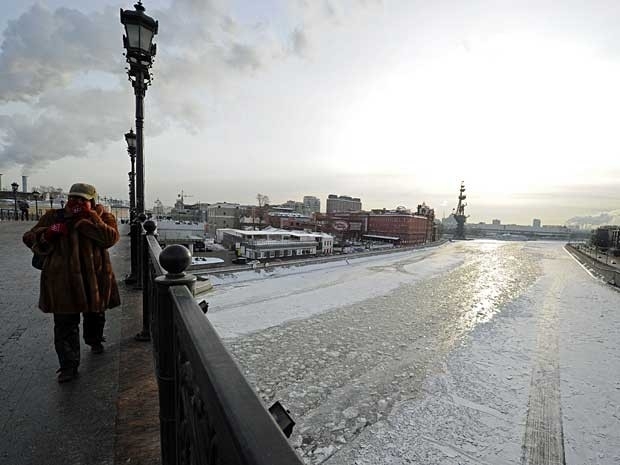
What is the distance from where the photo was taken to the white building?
105 ft

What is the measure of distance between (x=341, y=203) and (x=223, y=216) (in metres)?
47.2

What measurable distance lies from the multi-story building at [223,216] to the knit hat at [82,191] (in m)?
64.5

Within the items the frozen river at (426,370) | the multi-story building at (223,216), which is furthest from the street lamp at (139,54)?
the multi-story building at (223,216)

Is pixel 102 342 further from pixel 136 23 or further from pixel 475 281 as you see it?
pixel 475 281

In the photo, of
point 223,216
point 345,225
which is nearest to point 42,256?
point 345,225

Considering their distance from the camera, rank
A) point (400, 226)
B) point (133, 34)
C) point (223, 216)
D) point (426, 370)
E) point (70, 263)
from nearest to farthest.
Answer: point (70, 263), point (133, 34), point (426, 370), point (400, 226), point (223, 216)

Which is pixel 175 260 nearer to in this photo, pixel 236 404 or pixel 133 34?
pixel 236 404

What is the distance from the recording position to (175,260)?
132cm

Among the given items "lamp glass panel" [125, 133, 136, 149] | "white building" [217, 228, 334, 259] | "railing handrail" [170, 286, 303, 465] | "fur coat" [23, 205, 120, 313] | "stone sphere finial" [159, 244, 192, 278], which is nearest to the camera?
"railing handrail" [170, 286, 303, 465]

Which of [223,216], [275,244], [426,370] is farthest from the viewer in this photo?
[223,216]

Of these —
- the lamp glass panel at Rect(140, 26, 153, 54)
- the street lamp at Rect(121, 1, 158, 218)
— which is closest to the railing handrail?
the street lamp at Rect(121, 1, 158, 218)

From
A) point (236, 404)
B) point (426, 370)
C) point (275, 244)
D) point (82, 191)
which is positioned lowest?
Result: point (275, 244)

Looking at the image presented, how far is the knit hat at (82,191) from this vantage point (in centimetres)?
239

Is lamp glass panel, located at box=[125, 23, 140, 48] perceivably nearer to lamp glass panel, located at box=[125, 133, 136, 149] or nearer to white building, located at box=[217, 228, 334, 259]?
lamp glass panel, located at box=[125, 133, 136, 149]
